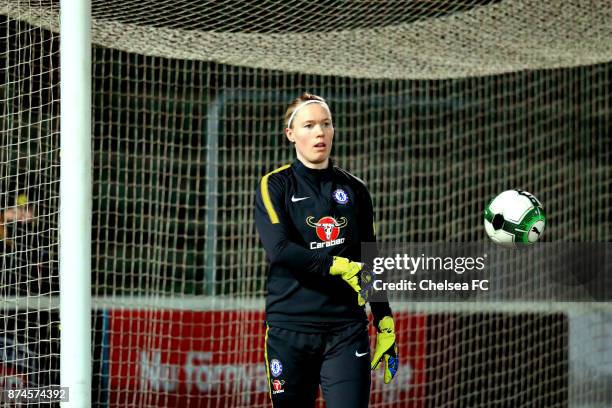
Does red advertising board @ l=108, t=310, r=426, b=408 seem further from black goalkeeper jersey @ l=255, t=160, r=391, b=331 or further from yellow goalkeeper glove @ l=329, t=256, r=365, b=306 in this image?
yellow goalkeeper glove @ l=329, t=256, r=365, b=306

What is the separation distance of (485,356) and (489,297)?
43 centimetres

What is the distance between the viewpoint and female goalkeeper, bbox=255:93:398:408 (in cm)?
369

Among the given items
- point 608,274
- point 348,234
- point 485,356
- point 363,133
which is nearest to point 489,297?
point 485,356

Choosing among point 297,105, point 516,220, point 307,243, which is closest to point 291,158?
point 516,220

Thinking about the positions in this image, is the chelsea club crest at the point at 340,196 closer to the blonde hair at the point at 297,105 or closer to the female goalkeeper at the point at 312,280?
the female goalkeeper at the point at 312,280

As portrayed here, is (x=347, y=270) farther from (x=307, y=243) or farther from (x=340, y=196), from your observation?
(x=340, y=196)

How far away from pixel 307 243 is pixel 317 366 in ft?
1.53

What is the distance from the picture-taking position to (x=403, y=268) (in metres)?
7.11

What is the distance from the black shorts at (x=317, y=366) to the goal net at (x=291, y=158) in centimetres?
181

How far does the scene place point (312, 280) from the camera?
372cm

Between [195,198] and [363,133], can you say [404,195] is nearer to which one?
[363,133]

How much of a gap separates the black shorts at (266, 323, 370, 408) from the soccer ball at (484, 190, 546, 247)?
1.31m

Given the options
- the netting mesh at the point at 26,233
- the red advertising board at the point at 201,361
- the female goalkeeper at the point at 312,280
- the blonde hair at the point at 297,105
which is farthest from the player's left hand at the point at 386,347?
the red advertising board at the point at 201,361

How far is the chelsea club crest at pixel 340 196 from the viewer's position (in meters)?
3.82
